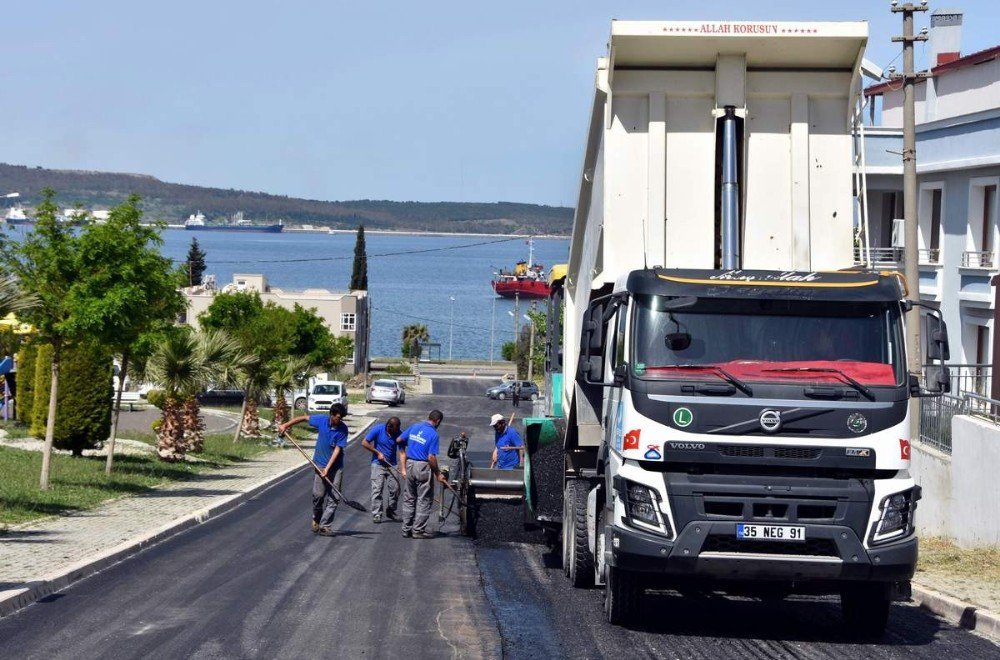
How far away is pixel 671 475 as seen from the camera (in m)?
9.71

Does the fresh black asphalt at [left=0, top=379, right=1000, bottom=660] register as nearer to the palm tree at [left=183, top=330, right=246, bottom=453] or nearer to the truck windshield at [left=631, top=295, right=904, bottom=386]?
the truck windshield at [left=631, top=295, right=904, bottom=386]

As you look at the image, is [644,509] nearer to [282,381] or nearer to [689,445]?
[689,445]

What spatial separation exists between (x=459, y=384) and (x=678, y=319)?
81199 mm

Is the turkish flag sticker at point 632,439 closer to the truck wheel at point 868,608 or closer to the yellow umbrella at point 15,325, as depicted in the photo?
the truck wheel at point 868,608

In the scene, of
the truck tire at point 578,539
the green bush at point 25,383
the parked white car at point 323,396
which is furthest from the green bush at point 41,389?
the parked white car at point 323,396

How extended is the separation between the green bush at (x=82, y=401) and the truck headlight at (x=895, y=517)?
21.1 m

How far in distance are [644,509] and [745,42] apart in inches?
183

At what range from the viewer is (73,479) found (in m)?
22.5

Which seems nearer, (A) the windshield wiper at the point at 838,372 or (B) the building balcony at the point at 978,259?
(A) the windshield wiper at the point at 838,372

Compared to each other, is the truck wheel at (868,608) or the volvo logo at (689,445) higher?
the volvo logo at (689,445)

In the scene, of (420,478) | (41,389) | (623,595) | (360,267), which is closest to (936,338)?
(623,595)

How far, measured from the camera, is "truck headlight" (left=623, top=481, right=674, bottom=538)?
967 centimetres

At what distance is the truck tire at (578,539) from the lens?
12.0 m

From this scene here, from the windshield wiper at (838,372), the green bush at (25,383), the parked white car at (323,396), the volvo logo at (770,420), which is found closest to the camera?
the volvo logo at (770,420)
